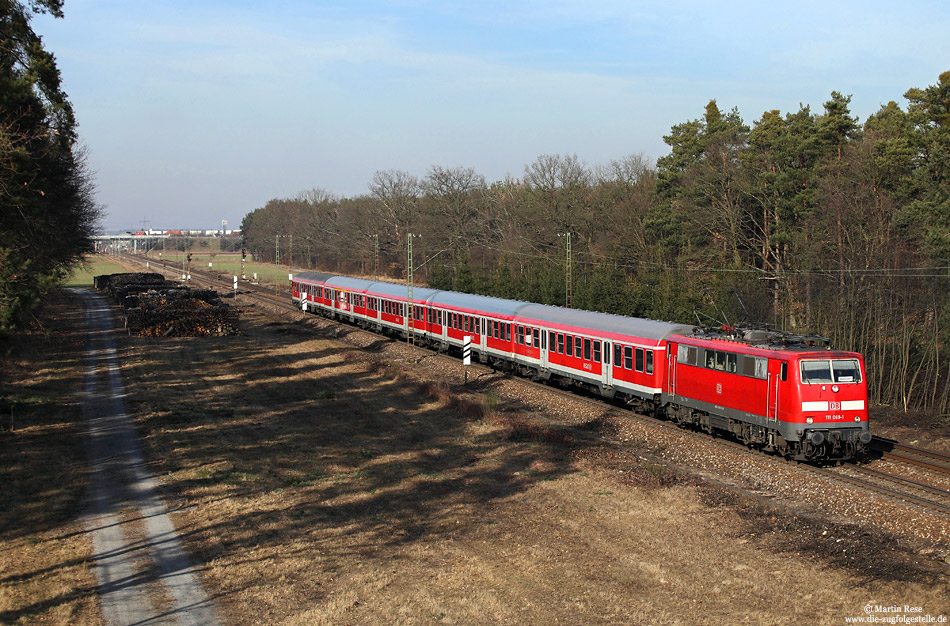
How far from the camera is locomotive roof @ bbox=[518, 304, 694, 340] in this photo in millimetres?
25659

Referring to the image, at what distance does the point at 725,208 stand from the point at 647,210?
11.5m

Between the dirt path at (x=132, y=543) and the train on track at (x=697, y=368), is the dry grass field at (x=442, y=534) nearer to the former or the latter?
the dirt path at (x=132, y=543)

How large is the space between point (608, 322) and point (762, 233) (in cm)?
3076

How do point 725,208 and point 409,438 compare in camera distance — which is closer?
point 409,438

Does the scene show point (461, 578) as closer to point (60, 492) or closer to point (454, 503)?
point (454, 503)

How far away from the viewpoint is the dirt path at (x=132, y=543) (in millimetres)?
11658

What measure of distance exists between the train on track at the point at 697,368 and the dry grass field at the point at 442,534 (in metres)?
3.29

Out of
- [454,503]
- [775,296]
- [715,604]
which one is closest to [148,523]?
[454,503]

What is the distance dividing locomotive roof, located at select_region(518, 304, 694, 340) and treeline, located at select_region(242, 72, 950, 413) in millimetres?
2167

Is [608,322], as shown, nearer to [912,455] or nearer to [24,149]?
[912,455]

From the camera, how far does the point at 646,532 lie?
50.3 feet

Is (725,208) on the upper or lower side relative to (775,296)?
upper
